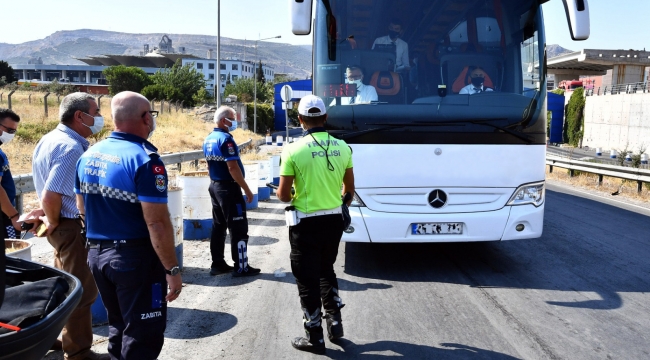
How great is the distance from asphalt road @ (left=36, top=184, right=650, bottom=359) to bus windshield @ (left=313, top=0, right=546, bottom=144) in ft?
5.45

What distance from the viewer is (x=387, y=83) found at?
21.9 feet

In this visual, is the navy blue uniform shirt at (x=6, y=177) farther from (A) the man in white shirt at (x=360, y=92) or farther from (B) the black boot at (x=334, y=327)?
(A) the man in white shirt at (x=360, y=92)

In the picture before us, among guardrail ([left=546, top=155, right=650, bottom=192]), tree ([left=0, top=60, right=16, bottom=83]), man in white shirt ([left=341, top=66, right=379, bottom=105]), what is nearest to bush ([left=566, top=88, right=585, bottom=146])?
guardrail ([left=546, top=155, right=650, bottom=192])

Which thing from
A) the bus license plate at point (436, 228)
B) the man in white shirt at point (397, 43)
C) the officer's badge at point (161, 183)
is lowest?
the bus license plate at point (436, 228)

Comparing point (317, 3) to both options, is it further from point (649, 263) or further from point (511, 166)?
point (649, 263)

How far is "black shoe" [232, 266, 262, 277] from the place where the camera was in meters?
7.01

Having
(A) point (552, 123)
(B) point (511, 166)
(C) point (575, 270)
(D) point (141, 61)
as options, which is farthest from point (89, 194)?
(D) point (141, 61)

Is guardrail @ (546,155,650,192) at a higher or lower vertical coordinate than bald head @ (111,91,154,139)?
lower

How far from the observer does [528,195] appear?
6.73 metres

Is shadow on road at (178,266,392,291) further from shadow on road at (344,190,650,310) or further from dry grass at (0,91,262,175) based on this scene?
dry grass at (0,91,262,175)

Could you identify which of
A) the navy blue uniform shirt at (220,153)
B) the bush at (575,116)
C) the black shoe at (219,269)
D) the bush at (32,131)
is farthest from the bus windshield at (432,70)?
the bush at (575,116)

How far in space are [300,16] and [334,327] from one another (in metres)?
3.36

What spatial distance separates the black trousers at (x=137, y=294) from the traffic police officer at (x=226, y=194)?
10.8 feet

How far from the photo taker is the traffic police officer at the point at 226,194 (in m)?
6.80
